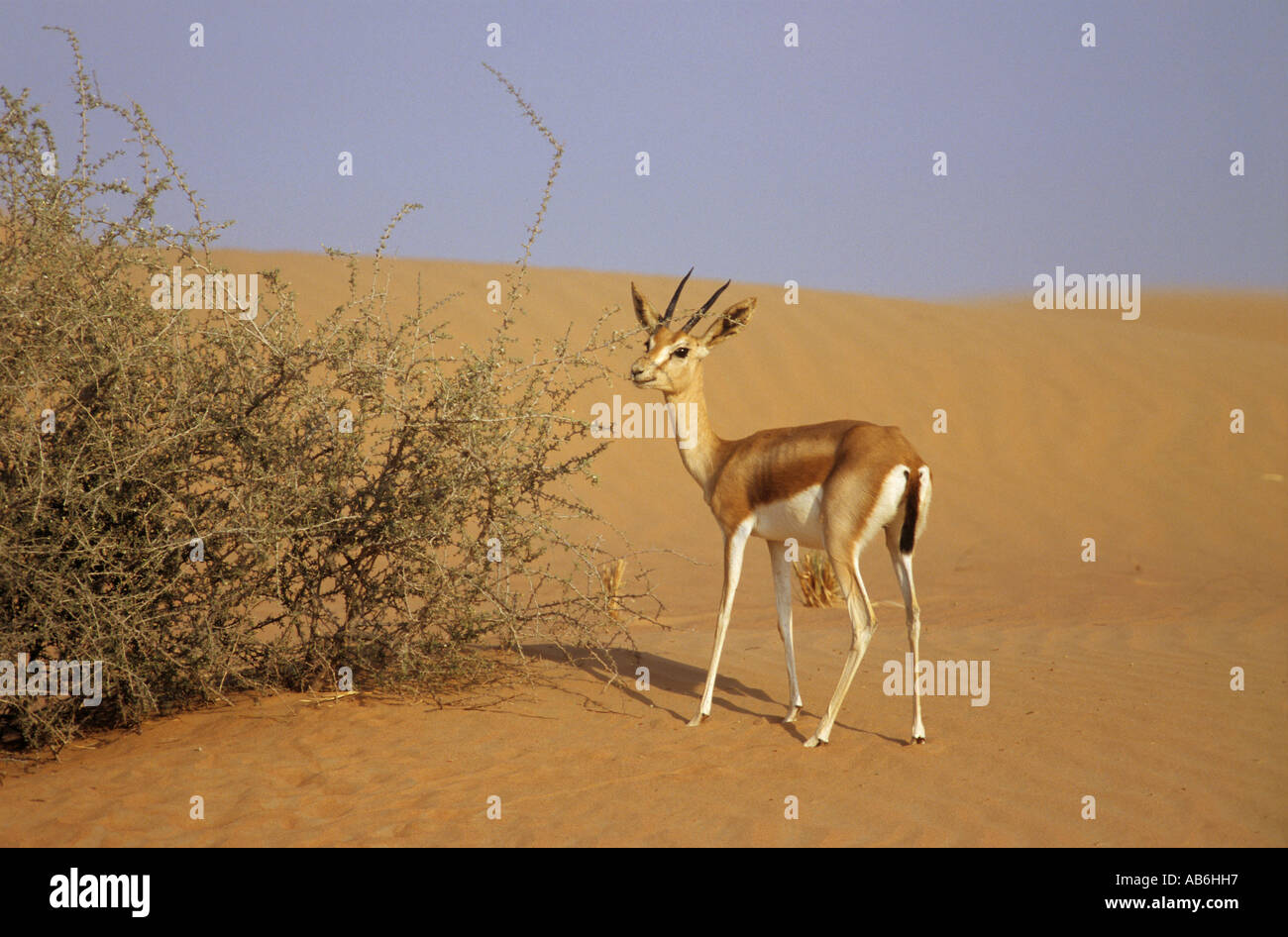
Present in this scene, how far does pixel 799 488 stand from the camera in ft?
23.2

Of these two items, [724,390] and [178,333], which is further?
[724,390]

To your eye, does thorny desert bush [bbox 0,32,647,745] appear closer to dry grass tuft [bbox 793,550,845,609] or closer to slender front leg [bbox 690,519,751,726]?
slender front leg [bbox 690,519,751,726]

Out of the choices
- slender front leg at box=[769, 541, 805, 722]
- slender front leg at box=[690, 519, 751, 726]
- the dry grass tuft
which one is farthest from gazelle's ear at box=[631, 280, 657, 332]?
the dry grass tuft

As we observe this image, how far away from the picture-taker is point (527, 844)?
5.30 metres

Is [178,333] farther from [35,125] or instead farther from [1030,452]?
[1030,452]

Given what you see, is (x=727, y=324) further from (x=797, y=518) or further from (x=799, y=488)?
(x=797, y=518)

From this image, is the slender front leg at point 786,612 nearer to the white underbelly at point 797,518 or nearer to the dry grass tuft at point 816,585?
the white underbelly at point 797,518

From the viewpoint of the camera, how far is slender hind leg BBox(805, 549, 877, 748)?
267 inches

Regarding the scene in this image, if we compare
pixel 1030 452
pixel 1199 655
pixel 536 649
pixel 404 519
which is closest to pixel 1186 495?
pixel 1030 452

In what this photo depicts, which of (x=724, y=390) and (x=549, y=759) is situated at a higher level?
(x=724, y=390)

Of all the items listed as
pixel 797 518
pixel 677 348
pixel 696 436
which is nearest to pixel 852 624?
pixel 797 518

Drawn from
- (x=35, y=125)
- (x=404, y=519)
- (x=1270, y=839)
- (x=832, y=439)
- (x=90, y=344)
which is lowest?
(x=1270, y=839)

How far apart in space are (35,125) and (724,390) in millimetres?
19755

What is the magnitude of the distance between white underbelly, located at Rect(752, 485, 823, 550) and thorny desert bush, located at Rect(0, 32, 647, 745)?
1190mm
